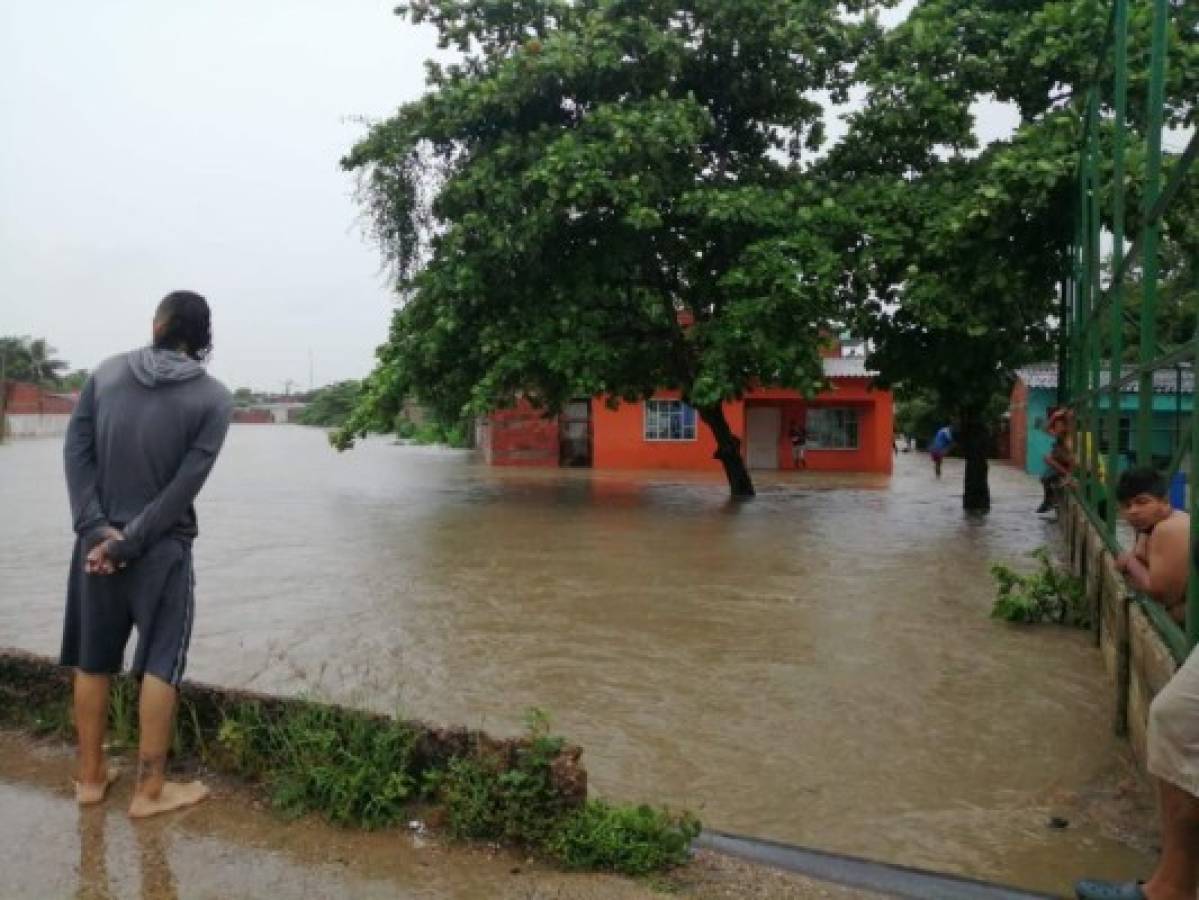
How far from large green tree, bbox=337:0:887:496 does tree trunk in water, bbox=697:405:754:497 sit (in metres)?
0.22

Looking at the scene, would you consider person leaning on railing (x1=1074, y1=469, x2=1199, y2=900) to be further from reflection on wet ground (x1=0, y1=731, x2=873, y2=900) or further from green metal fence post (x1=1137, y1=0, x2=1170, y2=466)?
green metal fence post (x1=1137, y1=0, x2=1170, y2=466)

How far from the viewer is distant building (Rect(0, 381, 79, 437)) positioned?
49750 millimetres

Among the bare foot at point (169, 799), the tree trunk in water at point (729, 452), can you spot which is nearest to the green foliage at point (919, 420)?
the tree trunk in water at point (729, 452)

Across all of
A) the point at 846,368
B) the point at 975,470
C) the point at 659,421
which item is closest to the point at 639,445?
the point at 659,421

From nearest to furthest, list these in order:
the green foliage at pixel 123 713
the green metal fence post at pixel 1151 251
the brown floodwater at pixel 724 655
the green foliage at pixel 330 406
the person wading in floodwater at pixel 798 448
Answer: the green foliage at pixel 123 713 → the brown floodwater at pixel 724 655 → the green metal fence post at pixel 1151 251 → the person wading in floodwater at pixel 798 448 → the green foliage at pixel 330 406

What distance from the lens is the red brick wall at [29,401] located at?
5247cm

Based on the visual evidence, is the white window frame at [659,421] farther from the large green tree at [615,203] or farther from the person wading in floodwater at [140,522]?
the person wading in floodwater at [140,522]

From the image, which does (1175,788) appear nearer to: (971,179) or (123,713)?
(123,713)

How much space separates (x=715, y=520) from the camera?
1517cm

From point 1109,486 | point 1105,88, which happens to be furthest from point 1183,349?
point 1105,88

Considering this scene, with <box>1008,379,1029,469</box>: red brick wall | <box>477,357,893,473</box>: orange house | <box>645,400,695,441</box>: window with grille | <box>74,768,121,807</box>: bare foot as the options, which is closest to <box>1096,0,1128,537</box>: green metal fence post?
<box>74,768,121,807</box>: bare foot

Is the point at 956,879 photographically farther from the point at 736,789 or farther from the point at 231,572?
the point at 231,572

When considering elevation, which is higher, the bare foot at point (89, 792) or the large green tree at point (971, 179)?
the large green tree at point (971, 179)

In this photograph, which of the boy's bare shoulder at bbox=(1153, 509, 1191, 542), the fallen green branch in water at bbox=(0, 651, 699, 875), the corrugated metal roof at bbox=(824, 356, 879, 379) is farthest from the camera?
the corrugated metal roof at bbox=(824, 356, 879, 379)
